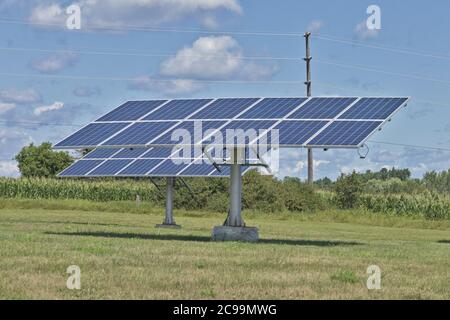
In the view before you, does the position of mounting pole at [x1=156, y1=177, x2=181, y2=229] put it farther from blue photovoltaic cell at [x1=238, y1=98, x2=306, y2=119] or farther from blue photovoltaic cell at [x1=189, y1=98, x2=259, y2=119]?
blue photovoltaic cell at [x1=238, y1=98, x2=306, y2=119]

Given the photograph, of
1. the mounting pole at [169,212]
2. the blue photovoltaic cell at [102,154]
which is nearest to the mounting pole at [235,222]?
the mounting pole at [169,212]

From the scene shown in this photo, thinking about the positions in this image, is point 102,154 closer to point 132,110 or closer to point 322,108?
point 132,110

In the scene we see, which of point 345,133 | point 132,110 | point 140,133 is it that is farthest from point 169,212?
point 345,133

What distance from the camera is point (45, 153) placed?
4186 inches

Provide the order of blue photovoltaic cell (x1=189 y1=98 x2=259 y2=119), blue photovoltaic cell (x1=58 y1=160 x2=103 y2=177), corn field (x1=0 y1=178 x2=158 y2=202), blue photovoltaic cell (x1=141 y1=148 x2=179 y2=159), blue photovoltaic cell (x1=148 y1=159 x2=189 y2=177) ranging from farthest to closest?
corn field (x1=0 y1=178 x2=158 y2=202) < blue photovoltaic cell (x1=58 y1=160 x2=103 y2=177) < blue photovoltaic cell (x1=141 y1=148 x2=179 y2=159) < blue photovoltaic cell (x1=148 y1=159 x2=189 y2=177) < blue photovoltaic cell (x1=189 y1=98 x2=259 y2=119)

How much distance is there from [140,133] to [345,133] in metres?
6.98

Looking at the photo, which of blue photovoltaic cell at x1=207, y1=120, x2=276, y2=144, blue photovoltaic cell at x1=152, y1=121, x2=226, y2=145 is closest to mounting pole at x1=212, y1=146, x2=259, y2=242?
blue photovoltaic cell at x1=207, y1=120, x2=276, y2=144

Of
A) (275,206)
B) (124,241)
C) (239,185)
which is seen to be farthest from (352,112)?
(275,206)

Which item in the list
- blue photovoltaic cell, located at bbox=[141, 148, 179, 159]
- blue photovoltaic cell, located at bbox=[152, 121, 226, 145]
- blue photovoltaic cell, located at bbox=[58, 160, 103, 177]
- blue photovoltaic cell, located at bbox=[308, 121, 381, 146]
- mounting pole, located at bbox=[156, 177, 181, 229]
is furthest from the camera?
blue photovoltaic cell, located at bbox=[58, 160, 103, 177]

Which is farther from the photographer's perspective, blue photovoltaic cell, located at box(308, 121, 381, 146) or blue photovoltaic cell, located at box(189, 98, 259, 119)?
blue photovoltaic cell, located at box(189, 98, 259, 119)

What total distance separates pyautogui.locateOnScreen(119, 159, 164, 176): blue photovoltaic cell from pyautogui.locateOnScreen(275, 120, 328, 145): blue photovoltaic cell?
43.6ft

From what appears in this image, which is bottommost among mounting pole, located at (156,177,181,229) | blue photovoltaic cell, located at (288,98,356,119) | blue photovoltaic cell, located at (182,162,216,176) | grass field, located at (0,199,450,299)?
grass field, located at (0,199,450,299)

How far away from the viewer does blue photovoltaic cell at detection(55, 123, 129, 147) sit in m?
29.7
